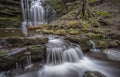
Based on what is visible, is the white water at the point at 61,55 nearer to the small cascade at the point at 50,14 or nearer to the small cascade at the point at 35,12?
the small cascade at the point at 35,12

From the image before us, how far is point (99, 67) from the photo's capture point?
5.84 meters

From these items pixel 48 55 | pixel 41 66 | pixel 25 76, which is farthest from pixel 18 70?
pixel 48 55

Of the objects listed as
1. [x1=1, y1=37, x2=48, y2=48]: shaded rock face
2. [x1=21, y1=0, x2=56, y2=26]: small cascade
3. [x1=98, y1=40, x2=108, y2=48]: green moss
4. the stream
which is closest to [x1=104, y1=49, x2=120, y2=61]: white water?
the stream

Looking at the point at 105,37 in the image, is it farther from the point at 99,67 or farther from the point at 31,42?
the point at 31,42

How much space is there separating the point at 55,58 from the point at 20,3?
1738cm

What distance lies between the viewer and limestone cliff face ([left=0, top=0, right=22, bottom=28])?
60.9 ft

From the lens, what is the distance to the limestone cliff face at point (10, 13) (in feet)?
60.9

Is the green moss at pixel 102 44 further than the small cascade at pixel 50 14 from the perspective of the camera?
No

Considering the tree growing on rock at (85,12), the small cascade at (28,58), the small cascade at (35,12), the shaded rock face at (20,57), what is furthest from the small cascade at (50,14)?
the small cascade at (28,58)

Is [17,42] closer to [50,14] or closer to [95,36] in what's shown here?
[95,36]

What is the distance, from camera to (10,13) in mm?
19719

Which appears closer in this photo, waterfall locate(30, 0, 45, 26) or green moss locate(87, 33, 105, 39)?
green moss locate(87, 33, 105, 39)

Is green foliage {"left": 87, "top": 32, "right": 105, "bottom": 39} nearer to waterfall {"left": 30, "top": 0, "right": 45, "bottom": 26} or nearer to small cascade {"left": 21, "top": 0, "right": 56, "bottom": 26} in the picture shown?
waterfall {"left": 30, "top": 0, "right": 45, "bottom": 26}

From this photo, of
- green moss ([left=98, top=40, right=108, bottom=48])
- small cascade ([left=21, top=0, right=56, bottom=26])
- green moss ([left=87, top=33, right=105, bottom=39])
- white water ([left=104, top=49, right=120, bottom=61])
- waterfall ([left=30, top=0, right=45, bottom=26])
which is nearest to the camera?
white water ([left=104, top=49, right=120, bottom=61])
